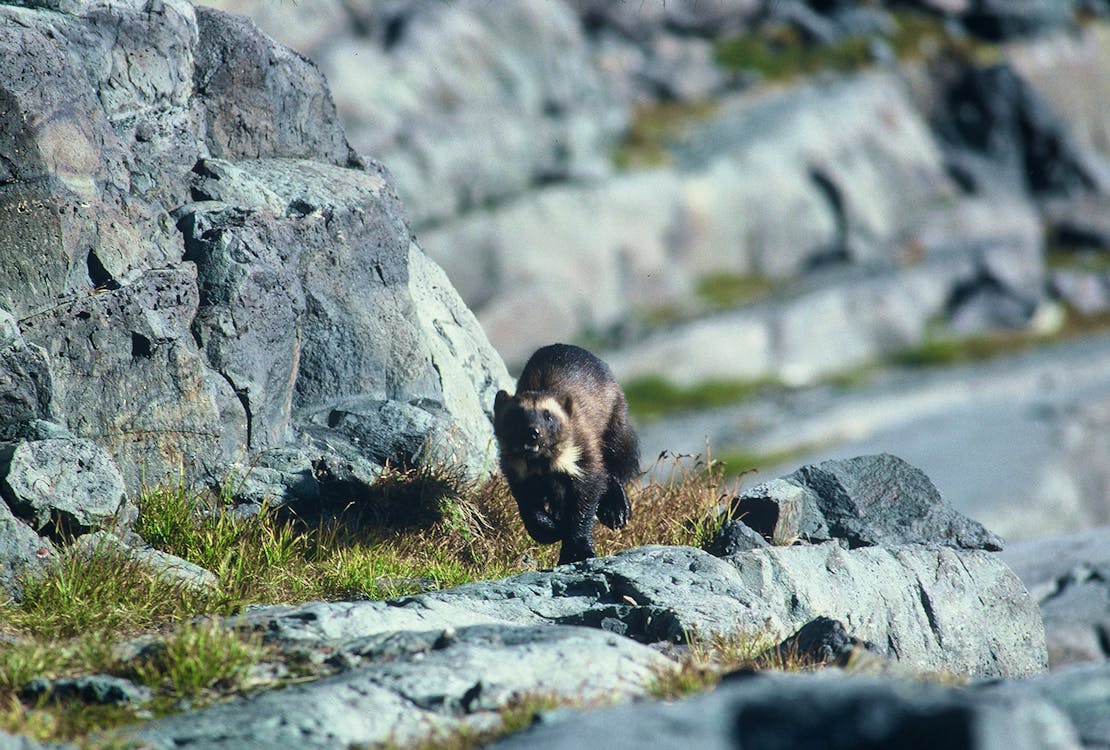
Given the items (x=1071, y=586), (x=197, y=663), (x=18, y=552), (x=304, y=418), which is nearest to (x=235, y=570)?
(x=18, y=552)

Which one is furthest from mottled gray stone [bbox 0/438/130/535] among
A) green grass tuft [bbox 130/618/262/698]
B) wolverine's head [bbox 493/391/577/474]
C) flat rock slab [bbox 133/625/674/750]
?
wolverine's head [bbox 493/391/577/474]

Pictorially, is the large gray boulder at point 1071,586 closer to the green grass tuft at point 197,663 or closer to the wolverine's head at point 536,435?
the wolverine's head at point 536,435

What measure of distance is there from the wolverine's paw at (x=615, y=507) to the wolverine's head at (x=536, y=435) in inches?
17.3

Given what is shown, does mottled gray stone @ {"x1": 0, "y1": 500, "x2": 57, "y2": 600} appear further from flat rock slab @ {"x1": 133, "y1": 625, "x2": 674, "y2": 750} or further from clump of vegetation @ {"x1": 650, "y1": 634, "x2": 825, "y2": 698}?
clump of vegetation @ {"x1": 650, "y1": 634, "x2": 825, "y2": 698}

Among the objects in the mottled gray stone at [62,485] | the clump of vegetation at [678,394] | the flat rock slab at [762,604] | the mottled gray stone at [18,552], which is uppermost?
the mottled gray stone at [62,485]

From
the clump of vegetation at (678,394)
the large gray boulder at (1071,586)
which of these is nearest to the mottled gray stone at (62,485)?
the large gray boulder at (1071,586)

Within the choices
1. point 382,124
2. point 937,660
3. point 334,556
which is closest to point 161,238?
point 334,556

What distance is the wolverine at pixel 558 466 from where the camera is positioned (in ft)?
31.1

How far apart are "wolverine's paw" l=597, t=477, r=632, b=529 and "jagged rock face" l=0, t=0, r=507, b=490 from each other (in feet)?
4.22

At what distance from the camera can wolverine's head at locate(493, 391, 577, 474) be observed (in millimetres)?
9445

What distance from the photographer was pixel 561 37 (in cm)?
3522

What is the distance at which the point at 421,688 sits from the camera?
6.25 metres

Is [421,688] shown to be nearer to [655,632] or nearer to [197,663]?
[197,663]

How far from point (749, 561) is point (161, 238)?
188 inches
